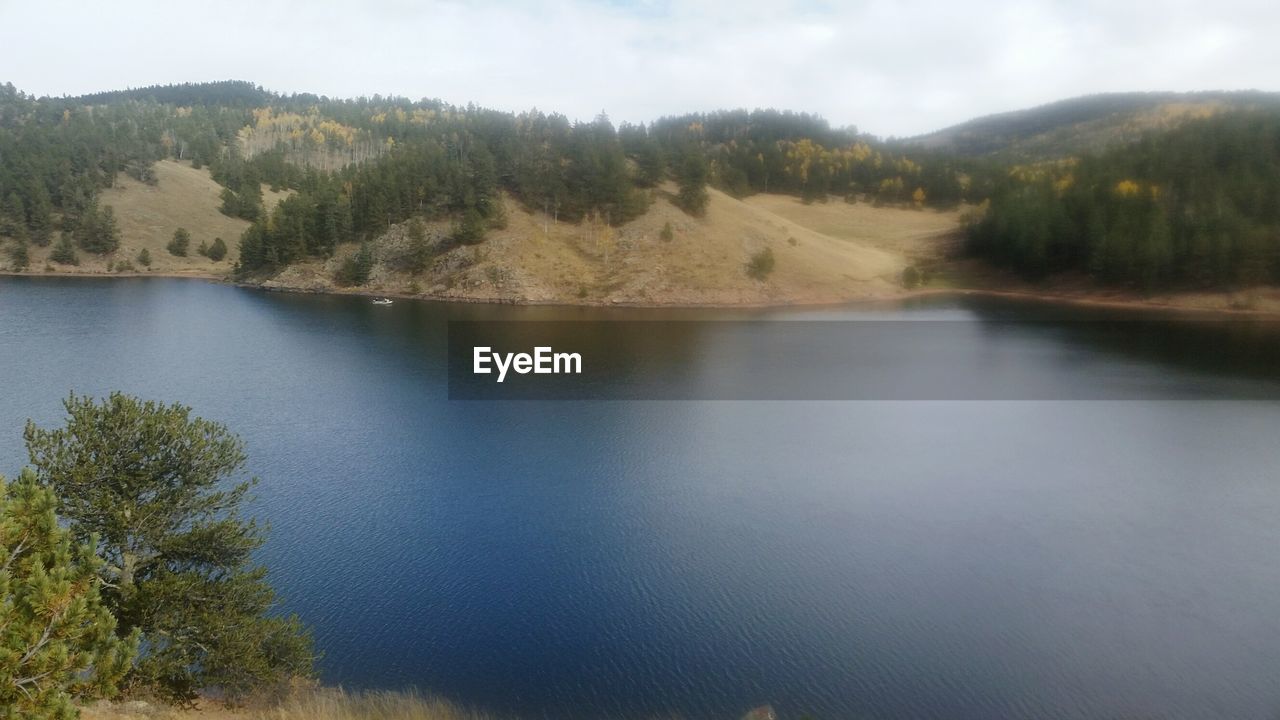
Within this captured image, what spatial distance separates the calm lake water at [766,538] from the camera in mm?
18062

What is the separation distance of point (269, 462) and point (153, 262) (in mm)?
100902

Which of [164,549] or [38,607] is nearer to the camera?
[38,607]

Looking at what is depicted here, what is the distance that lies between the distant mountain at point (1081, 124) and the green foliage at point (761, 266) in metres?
47.1

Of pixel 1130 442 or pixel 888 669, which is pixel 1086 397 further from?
pixel 888 669

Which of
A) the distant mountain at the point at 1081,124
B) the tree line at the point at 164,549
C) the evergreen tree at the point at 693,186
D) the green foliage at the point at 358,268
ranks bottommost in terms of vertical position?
the tree line at the point at 164,549

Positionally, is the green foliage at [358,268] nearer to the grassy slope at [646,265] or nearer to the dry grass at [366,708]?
the grassy slope at [646,265]

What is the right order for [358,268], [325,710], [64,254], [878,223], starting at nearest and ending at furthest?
1. [325,710]
2. [358,268]
3. [64,254]
4. [878,223]

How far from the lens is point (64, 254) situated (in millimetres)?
105250

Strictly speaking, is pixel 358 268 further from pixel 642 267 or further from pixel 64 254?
pixel 64 254

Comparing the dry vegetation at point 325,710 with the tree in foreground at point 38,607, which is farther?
the dry vegetation at point 325,710

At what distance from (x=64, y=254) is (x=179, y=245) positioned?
1450 cm

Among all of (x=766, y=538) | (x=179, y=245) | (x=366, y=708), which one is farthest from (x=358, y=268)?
(x=366, y=708)

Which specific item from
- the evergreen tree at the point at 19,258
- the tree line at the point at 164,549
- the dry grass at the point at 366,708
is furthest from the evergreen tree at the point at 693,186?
the evergreen tree at the point at 19,258

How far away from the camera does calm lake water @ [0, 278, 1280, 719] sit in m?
18.1
